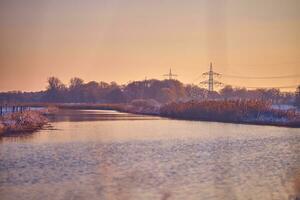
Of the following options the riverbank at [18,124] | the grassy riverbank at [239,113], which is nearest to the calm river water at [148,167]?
the riverbank at [18,124]

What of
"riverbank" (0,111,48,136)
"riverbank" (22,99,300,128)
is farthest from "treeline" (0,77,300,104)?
"riverbank" (0,111,48,136)

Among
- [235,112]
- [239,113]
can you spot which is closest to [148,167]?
[239,113]

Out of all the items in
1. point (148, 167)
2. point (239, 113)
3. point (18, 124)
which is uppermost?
point (239, 113)

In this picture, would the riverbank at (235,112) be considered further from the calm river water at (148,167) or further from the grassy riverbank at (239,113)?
the calm river water at (148,167)

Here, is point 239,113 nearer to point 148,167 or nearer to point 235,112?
point 235,112

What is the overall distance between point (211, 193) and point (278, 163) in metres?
6.92

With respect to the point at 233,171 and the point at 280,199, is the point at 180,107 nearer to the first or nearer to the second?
the point at 233,171

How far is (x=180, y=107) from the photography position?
56.6 m

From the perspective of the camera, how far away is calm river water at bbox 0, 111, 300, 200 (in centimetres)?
1296

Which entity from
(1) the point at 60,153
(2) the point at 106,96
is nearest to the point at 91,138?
(1) the point at 60,153

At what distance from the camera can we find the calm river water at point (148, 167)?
42.5 feet

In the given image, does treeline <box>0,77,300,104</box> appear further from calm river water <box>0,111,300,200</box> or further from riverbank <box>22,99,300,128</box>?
calm river water <box>0,111,300,200</box>

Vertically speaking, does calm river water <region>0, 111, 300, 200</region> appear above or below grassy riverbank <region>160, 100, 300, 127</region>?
below

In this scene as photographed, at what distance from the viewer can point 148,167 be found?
677 inches
